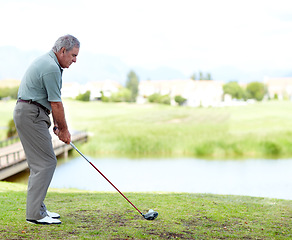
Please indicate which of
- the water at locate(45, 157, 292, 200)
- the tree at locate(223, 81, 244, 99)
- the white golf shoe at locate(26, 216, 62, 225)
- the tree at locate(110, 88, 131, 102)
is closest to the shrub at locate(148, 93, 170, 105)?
the tree at locate(110, 88, 131, 102)

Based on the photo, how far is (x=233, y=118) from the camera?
31.2 m

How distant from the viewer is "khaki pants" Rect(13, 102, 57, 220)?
11.7 feet

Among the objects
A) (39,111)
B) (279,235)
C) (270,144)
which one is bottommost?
(270,144)

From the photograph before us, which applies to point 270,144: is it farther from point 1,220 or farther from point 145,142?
point 1,220

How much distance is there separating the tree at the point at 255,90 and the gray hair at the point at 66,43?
61029 mm

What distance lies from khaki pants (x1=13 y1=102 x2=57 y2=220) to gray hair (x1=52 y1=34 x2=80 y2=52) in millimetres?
506

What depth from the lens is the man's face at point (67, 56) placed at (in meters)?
3.62

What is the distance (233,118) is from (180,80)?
4325cm

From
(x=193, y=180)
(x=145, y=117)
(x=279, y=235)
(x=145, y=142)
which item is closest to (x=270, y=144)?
(x=145, y=142)

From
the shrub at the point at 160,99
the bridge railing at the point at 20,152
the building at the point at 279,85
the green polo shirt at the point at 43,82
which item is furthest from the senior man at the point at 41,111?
the building at the point at 279,85

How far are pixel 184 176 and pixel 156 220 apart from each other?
9063 millimetres

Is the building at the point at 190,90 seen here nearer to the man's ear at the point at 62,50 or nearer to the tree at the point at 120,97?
the tree at the point at 120,97

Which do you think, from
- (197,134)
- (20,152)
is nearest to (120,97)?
(197,134)

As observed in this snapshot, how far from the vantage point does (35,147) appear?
361cm
